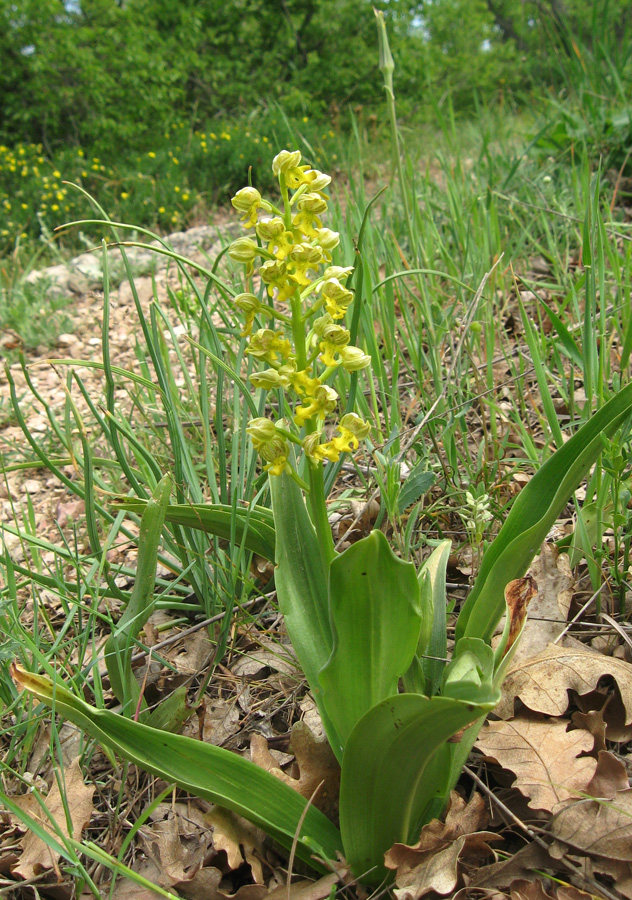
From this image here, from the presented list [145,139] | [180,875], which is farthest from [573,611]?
[145,139]

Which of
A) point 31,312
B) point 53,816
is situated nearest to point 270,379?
point 53,816

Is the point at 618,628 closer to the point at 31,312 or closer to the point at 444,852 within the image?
the point at 444,852

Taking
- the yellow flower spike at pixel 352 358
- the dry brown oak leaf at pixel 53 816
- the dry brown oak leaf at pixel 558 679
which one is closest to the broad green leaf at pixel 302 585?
the yellow flower spike at pixel 352 358

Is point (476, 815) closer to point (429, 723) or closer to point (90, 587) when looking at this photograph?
point (429, 723)

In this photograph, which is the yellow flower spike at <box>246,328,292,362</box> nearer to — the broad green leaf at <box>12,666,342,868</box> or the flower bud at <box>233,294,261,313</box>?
the flower bud at <box>233,294,261,313</box>

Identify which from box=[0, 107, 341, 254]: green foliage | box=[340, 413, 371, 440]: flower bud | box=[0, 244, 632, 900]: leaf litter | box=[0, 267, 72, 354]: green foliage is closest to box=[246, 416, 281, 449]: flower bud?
box=[340, 413, 371, 440]: flower bud
